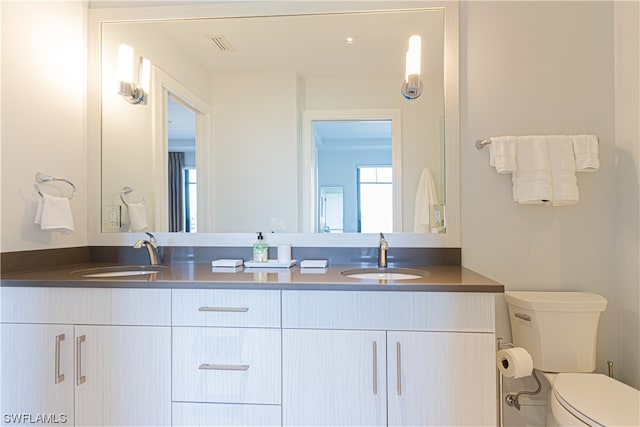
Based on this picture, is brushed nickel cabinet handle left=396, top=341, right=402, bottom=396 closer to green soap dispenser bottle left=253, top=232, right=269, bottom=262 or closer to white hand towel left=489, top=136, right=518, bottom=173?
green soap dispenser bottle left=253, top=232, right=269, bottom=262

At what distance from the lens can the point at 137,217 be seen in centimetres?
198

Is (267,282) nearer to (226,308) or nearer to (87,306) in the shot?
(226,308)

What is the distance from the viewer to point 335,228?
6.13 ft

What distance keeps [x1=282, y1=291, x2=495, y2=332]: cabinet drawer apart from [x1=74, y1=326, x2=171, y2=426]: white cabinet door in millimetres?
504

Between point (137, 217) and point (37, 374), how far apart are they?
2.78 ft

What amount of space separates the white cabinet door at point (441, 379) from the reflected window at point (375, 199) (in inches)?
26.6

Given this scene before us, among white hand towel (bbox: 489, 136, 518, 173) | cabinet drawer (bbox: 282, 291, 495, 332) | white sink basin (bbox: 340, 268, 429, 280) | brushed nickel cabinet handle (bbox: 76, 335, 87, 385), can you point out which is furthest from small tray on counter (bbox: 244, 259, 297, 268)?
white hand towel (bbox: 489, 136, 518, 173)

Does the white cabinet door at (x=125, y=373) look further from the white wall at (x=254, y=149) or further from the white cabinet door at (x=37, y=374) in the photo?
the white wall at (x=254, y=149)

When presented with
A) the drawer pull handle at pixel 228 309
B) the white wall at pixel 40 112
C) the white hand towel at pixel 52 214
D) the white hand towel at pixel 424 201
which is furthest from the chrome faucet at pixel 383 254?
the white wall at pixel 40 112

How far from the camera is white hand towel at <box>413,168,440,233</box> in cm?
182

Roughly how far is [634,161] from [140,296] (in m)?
2.17

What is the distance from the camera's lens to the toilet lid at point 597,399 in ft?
3.84

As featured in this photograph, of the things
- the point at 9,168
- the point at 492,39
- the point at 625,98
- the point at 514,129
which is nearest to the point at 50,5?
the point at 9,168

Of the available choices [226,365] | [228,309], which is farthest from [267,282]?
[226,365]
